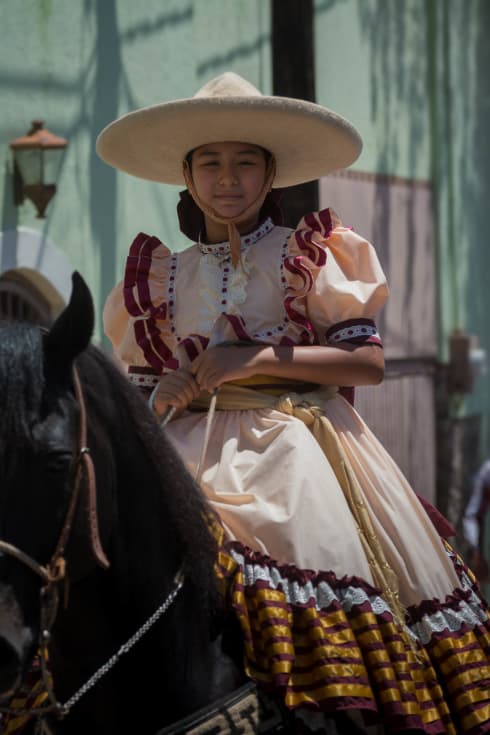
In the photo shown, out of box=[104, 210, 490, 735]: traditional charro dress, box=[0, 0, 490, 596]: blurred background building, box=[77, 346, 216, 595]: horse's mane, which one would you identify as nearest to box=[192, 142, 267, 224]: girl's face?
box=[104, 210, 490, 735]: traditional charro dress

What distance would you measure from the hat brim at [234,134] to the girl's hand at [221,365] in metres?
0.62

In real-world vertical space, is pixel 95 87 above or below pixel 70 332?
above

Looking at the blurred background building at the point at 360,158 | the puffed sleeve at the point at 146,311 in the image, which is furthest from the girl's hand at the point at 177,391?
the blurred background building at the point at 360,158

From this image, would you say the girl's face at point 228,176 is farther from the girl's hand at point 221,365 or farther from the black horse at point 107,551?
the black horse at point 107,551

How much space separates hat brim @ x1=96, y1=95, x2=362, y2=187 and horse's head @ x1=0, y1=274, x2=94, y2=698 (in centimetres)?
104

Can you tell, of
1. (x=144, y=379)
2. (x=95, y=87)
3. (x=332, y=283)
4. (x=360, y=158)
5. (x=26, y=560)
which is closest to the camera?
(x=26, y=560)

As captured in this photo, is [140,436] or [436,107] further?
[436,107]

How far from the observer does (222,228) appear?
3598 mm

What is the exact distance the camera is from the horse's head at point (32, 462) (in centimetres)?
246

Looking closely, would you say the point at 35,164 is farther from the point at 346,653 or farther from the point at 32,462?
the point at 32,462

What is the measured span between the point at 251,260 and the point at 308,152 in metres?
0.43

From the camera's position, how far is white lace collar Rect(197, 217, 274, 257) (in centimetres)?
356

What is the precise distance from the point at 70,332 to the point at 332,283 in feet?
3.21

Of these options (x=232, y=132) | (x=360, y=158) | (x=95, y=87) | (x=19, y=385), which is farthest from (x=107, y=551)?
(x=360, y=158)
